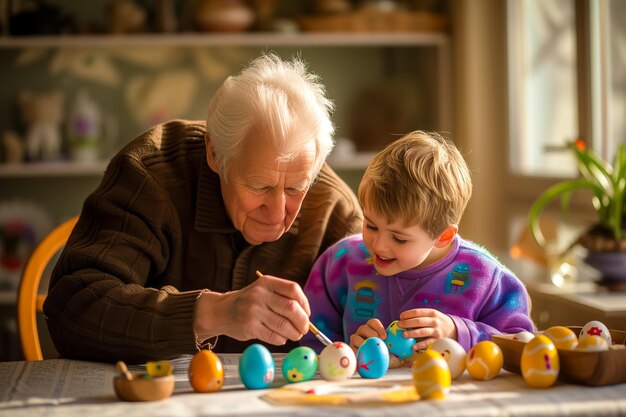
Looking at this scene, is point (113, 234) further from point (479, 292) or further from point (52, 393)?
point (479, 292)

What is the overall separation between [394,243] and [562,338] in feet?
1.19

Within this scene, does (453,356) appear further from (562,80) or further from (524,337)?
(562,80)

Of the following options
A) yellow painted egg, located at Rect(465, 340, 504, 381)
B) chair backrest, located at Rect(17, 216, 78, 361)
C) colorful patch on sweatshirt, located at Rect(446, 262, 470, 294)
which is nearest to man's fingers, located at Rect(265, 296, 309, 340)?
yellow painted egg, located at Rect(465, 340, 504, 381)

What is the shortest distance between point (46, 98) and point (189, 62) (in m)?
0.65

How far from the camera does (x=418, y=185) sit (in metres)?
1.64

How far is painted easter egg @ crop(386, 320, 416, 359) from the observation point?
1519 mm

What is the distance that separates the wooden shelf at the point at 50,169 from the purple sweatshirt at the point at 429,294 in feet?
7.44

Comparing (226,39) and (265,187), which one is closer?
(265,187)

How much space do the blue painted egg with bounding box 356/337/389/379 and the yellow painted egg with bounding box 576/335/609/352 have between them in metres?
0.28

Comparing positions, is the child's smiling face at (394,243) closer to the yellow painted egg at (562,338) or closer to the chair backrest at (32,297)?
the yellow painted egg at (562,338)

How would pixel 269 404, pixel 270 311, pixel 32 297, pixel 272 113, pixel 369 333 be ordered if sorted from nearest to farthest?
1. pixel 269 404
2. pixel 270 311
3. pixel 369 333
4. pixel 272 113
5. pixel 32 297

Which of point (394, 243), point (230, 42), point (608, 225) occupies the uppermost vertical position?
point (230, 42)

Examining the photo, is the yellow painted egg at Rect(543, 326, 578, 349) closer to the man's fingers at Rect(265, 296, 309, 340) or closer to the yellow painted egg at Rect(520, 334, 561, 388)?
the yellow painted egg at Rect(520, 334, 561, 388)

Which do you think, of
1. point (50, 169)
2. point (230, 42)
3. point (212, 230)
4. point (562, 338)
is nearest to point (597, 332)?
point (562, 338)
